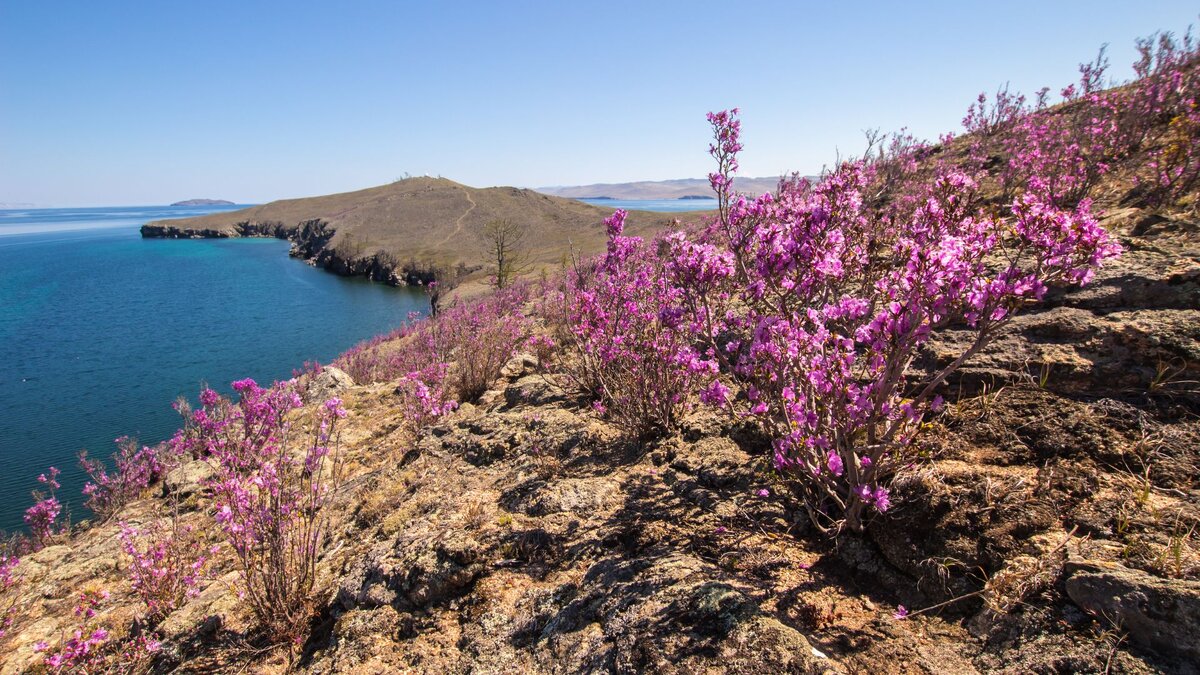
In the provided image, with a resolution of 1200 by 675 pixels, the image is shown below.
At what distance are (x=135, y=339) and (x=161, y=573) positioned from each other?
32.7 meters

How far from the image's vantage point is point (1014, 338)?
3.83 metres

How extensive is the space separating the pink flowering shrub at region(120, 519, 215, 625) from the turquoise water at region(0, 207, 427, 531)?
32.5ft

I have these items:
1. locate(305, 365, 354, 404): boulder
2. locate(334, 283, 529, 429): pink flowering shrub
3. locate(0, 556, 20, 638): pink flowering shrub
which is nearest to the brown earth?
locate(0, 556, 20, 638): pink flowering shrub

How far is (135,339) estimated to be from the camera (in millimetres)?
28547

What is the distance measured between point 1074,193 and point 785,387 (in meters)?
6.91

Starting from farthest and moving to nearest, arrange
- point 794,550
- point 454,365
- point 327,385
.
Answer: point 327,385
point 454,365
point 794,550

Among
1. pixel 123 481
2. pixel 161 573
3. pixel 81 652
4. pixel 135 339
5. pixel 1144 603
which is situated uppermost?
pixel 1144 603

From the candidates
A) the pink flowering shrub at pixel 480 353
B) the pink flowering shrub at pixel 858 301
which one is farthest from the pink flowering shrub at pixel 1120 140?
the pink flowering shrub at pixel 480 353

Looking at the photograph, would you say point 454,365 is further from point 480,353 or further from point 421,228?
point 421,228

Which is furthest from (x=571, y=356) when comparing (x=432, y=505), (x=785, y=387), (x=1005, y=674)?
(x=1005, y=674)

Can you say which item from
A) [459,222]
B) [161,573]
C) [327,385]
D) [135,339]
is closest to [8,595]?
[161,573]

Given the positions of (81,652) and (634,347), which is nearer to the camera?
(81,652)

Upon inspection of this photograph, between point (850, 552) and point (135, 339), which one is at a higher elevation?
point (850, 552)

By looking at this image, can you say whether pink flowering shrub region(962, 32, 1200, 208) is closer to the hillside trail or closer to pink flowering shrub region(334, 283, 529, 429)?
pink flowering shrub region(334, 283, 529, 429)
